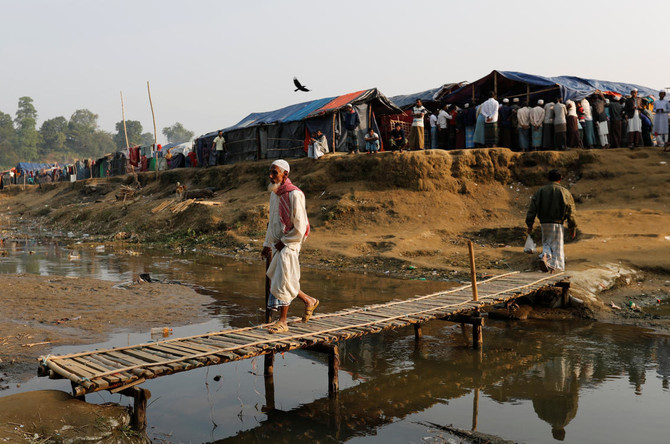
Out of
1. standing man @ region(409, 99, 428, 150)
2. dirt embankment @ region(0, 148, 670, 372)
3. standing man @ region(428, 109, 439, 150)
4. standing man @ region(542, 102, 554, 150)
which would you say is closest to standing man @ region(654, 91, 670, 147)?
dirt embankment @ region(0, 148, 670, 372)

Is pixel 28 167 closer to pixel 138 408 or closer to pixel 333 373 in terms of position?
pixel 333 373

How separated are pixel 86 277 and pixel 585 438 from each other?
10255 mm

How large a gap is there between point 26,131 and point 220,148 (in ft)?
229

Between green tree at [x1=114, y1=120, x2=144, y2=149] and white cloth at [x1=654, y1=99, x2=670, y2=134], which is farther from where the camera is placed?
green tree at [x1=114, y1=120, x2=144, y2=149]

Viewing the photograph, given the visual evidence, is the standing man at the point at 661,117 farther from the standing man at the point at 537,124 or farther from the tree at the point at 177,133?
the tree at the point at 177,133

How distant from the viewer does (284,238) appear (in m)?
5.24

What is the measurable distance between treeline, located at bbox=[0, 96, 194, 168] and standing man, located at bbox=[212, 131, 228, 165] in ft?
207

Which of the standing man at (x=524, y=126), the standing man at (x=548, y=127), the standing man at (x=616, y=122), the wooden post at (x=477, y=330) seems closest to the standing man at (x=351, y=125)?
the standing man at (x=524, y=126)

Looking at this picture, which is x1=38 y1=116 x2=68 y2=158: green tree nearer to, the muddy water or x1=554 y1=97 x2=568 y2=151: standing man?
x1=554 y1=97 x2=568 y2=151: standing man

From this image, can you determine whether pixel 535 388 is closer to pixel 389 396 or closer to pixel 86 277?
pixel 389 396

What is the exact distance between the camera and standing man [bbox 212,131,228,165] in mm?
25312

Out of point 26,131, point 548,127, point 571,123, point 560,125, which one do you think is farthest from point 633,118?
point 26,131

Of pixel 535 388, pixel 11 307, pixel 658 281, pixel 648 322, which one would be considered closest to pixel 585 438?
pixel 535 388

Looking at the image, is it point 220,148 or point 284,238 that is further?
point 220,148
